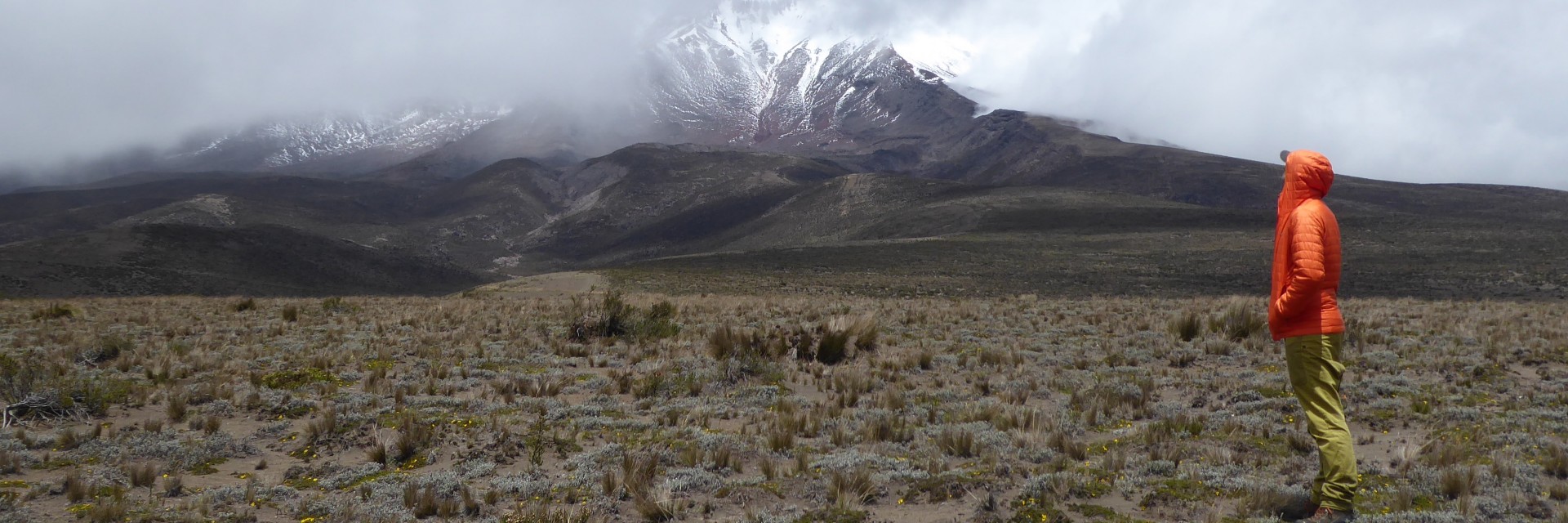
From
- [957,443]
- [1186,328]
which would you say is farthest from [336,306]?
[1186,328]

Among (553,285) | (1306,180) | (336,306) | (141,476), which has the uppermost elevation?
(1306,180)

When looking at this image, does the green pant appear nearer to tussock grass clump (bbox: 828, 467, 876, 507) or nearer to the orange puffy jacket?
the orange puffy jacket

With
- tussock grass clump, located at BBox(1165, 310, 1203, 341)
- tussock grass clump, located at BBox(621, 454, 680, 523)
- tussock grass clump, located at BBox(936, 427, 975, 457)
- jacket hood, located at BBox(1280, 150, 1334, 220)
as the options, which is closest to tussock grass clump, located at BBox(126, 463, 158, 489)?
tussock grass clump, located at BBox(621, 454, 680, 523)

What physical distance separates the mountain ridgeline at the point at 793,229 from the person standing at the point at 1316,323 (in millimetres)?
29418

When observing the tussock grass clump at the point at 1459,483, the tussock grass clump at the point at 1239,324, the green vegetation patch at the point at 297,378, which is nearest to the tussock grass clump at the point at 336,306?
the green vegetation patch at the point at 297,378

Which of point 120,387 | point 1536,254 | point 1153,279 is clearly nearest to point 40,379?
point 120,387

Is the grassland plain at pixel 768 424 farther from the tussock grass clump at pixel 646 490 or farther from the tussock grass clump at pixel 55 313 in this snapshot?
the tussock grass clump at pixel 55 313

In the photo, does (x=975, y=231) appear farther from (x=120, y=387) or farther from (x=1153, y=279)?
(x=120, y=387)

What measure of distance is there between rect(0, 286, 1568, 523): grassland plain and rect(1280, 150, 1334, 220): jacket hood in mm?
1850

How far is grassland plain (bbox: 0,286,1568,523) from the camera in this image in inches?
211

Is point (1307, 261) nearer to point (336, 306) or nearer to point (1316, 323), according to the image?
point (1316, 323)

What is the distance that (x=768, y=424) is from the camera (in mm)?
7746

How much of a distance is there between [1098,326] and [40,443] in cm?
1469

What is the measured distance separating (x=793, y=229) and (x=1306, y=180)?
96436mm
